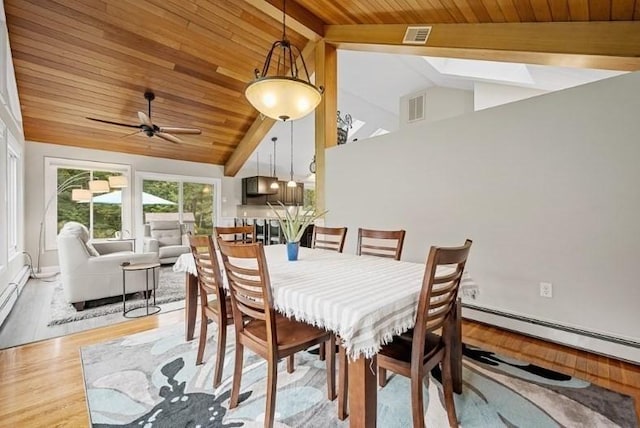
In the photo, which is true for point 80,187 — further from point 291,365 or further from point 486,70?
point 486,70

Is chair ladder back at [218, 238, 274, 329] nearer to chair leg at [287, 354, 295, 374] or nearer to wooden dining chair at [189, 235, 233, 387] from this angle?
wooden dining chair at [189, 235, 233, 387]

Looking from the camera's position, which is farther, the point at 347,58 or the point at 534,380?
the point at 347,58

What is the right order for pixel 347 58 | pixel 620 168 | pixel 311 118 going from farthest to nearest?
pixel 311 118, pixel 347 58, pixel 620 168

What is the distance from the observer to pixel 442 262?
1.28 meters

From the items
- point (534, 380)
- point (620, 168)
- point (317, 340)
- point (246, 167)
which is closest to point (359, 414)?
point (317, 340)

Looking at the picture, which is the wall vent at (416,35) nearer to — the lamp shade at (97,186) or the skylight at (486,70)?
the skylight at (486,70)

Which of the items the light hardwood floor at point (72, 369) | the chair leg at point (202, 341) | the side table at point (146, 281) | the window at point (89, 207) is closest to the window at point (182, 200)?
the window at point (89, 207)

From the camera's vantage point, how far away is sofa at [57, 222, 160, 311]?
3293 mm

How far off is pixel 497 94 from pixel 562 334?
365 cm

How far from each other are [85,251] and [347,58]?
4548 millimetres

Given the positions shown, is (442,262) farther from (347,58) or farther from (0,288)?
(347,58)

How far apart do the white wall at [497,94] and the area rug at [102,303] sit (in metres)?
5.21

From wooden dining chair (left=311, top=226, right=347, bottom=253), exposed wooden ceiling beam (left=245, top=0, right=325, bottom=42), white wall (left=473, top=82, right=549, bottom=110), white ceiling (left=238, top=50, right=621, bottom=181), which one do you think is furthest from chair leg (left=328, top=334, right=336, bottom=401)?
white wall (left=473, top=82, right=549, bottom=110)

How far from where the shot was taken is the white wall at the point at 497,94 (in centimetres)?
456
